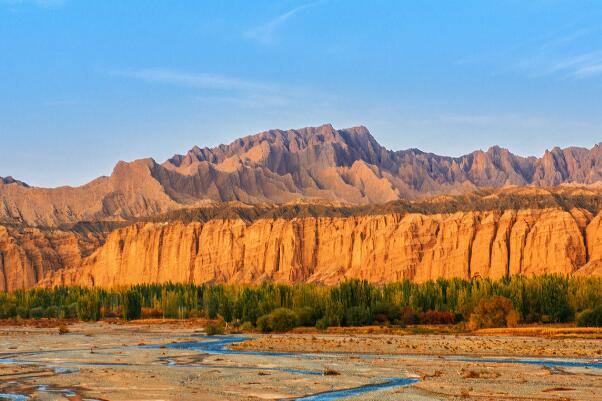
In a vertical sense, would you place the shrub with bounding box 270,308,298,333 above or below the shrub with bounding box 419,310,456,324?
above

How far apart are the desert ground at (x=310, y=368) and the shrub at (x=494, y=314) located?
5.89 meters

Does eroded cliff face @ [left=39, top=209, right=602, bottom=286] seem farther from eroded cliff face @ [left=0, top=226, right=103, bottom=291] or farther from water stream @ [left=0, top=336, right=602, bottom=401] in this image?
water stream @ [left=0, top=336, right=602, bottom=401]

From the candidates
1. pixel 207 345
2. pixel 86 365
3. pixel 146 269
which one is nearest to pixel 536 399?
pixel 86 365

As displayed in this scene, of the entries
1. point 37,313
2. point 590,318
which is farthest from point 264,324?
point 37,313

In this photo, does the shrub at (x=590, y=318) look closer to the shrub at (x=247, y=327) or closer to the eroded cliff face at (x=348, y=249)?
the shrub at (x=247, y=327)

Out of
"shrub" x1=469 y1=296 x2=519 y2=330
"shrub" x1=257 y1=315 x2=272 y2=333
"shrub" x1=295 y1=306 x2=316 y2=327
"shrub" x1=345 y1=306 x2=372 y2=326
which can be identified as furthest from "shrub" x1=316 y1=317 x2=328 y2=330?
"shrub" x1=469 y1=296 x2=519 y2=330

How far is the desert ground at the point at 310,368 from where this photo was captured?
29734mm

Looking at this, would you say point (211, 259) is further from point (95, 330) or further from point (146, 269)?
point (95, 330)

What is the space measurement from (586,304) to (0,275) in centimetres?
13772

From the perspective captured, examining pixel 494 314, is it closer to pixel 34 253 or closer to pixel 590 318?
pixel 590 318

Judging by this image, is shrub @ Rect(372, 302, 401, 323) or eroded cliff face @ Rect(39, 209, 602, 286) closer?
shrub @ Rect(372, 302, 401, 323)

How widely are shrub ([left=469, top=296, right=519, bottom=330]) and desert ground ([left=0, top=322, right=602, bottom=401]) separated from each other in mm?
5886

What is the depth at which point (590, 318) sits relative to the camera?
6309 centimetres

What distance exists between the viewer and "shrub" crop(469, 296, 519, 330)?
66750 mm
